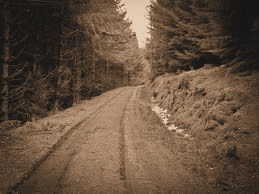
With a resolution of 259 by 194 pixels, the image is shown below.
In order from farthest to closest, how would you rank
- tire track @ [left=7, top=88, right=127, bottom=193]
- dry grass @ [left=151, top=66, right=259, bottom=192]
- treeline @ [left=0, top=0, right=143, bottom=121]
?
treeline @ [left=0, top=0, right=143, bottom=121] → dry grass @ [left=151, top=66, right=259, bottom=192] → tire track @ [left=7, top=88, right=127, bottom=193]

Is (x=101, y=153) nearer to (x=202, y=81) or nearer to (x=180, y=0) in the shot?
(x=202, y=81)

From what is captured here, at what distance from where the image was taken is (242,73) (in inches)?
283

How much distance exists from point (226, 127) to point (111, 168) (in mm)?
4029

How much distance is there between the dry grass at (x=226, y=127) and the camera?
3.97 m

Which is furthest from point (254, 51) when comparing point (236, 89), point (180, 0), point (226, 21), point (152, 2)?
point (152, 2)

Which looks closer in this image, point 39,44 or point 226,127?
point 226,127

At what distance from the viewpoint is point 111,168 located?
461 centimetres

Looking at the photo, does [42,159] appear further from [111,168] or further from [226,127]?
[226,127]

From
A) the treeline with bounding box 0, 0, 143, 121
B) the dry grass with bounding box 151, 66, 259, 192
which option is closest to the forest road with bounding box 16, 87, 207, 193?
the dry grass with bounding box 151, 66, 259, 192

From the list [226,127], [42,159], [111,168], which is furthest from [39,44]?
Result: [226,127]

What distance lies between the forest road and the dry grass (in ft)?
2.91

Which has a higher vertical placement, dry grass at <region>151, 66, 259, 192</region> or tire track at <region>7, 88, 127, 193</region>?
dry grass at <region>151, 66, 259, 192</region>

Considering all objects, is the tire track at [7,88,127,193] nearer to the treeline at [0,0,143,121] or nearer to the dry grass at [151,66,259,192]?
the treeline at [0,0,143,121]

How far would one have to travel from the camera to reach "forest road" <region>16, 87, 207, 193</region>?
3.84m
